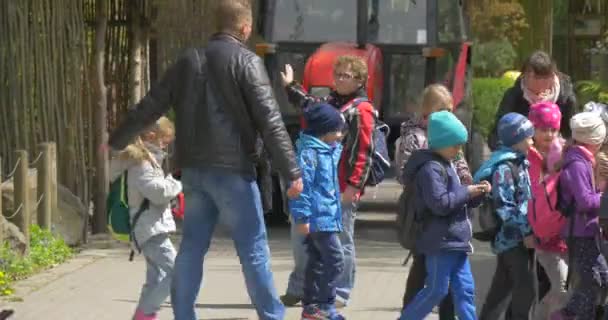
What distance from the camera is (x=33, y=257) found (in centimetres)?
1270

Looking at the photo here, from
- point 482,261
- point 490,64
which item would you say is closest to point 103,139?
point 482,261

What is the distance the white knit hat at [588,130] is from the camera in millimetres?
9062

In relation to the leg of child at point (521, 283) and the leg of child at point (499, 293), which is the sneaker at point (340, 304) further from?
the leg of child at point (521, 283)

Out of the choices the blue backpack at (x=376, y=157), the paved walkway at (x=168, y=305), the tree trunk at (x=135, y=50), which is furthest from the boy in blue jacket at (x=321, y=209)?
the tree trunk at (x=135, y=50)

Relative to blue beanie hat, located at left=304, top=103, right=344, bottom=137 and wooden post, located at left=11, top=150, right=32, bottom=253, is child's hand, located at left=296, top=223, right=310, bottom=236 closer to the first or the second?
blue beanie hat, located at left=304, top=103, right=344, bottom=137

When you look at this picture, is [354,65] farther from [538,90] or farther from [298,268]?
[298,268]

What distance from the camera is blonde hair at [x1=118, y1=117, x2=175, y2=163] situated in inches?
373

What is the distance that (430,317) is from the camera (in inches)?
406

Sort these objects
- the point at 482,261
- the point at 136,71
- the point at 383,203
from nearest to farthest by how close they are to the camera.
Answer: the point at 482,261 < the point at 136,71 < the point at 383,203

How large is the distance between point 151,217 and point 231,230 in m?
0.87

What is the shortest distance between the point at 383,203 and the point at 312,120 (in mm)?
9821

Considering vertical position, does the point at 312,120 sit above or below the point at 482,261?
above

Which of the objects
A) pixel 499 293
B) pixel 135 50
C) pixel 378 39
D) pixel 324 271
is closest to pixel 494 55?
pixel 378 39

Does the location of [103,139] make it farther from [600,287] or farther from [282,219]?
[600,287]
